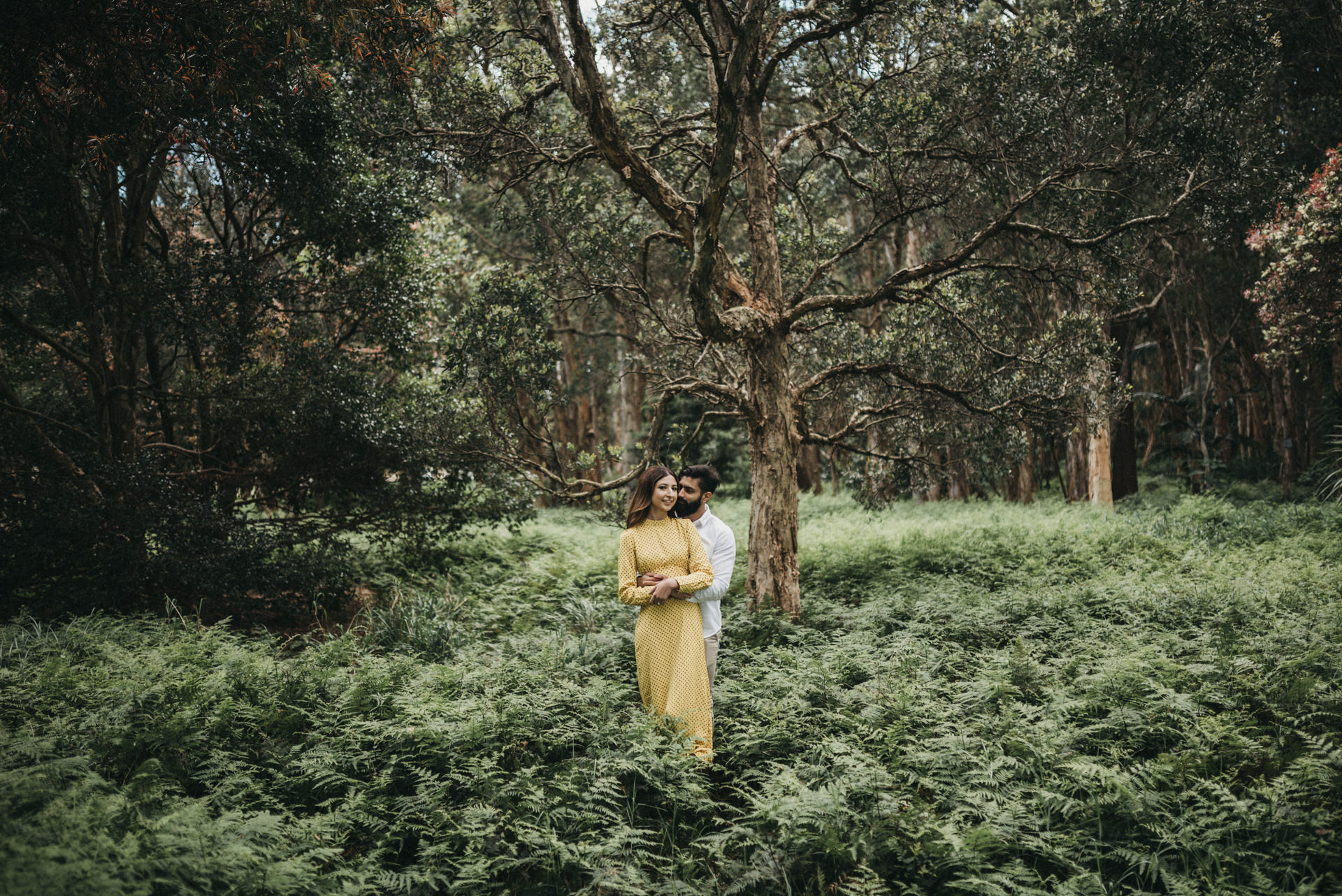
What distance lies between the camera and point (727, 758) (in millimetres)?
5594

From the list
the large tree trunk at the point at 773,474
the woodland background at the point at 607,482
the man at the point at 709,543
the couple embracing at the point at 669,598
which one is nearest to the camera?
the woodland background at the point at 607,482

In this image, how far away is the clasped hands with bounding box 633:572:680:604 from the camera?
16.7ft

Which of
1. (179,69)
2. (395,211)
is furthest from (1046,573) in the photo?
(179,69)

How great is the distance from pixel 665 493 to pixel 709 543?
25.6 inches

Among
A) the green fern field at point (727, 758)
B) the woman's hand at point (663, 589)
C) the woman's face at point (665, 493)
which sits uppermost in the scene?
the woman's face at point (665, 493)

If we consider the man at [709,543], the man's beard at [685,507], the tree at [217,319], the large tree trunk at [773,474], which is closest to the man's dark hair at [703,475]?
the man at [709,543]

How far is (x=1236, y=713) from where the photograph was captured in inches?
208

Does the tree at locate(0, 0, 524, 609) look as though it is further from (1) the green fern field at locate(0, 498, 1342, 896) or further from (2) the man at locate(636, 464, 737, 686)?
(2) the man at locate(636, 464, 737, 686)

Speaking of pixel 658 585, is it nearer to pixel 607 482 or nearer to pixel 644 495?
pixel 644 495

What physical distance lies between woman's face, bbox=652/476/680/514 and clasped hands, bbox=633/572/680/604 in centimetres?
48

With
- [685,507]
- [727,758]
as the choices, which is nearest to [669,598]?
[685,507]

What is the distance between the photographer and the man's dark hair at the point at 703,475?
589 cm

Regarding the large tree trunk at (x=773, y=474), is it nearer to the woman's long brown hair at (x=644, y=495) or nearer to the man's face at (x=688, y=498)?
the man's face at (x=688, y=498)

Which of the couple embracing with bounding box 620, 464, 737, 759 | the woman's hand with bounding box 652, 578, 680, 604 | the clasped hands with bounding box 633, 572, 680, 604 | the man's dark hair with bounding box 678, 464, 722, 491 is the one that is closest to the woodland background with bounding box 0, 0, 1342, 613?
the man's dark hair with bounding box 678, 464, 722, 491
